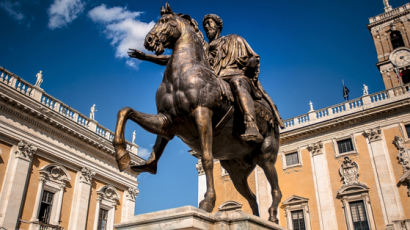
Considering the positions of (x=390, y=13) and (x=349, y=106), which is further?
(x=390, y=13)

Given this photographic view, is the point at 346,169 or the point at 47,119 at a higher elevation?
the point at 47,119

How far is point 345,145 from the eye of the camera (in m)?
25.0

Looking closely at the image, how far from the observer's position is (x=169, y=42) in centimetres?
462

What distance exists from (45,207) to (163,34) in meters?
19.1

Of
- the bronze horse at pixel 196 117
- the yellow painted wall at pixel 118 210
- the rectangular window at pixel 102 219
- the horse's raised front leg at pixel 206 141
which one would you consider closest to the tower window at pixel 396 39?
the yellow painted wall at pixel 118 210

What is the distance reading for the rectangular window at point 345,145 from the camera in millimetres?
24781

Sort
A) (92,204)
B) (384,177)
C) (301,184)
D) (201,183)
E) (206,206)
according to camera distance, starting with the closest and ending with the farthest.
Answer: (206,206) < (384,177) < (92,204) < (301,184) < (201,183)

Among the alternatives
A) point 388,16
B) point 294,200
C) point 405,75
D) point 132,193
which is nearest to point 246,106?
point 294,200

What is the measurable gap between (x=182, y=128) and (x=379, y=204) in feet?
71.0

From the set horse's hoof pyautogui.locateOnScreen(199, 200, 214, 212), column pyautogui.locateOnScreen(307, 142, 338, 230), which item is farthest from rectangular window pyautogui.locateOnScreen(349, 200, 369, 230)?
horse's hoof pyautogui.locateOnScreen(199, 200, 214, 212)

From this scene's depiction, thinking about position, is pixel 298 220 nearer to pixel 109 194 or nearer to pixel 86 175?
pixel 109 194

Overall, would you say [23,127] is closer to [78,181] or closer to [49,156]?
[49,156]

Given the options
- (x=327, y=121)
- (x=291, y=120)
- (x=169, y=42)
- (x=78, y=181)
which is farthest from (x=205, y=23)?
(x=291, y=120)

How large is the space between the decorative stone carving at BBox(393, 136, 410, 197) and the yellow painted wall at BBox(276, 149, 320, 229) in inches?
220
